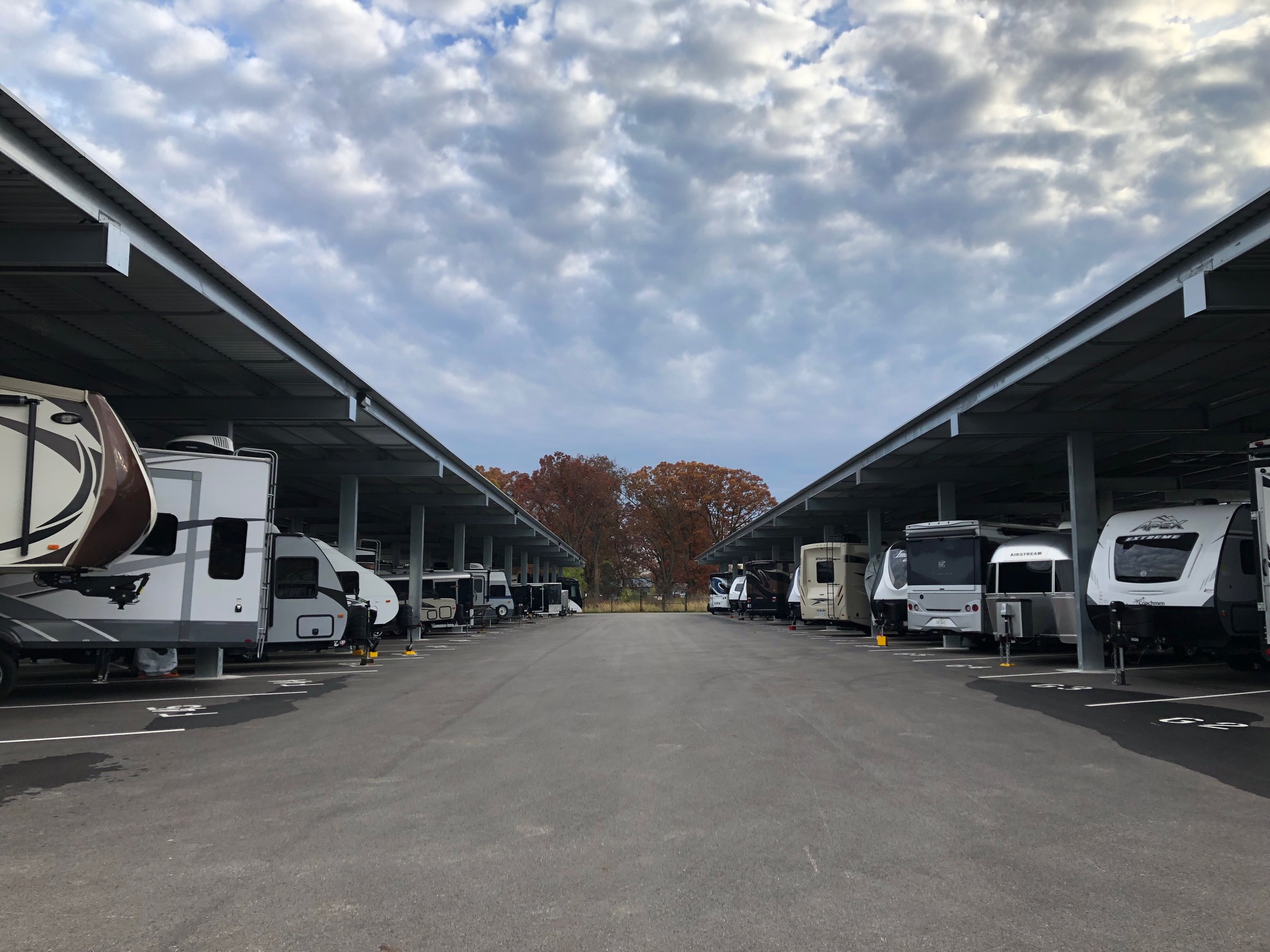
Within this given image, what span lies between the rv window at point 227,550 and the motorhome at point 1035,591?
14.7 m

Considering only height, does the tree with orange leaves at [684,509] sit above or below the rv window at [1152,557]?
above

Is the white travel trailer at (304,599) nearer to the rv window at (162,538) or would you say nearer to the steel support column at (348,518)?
the rv window at (162,538)

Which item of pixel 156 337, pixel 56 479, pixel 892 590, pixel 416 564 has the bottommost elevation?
pixel 892 590

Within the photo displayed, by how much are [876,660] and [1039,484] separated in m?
13.3

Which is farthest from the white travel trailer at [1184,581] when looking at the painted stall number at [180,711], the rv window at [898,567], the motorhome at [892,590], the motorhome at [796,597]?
the motorhome at [796,597]

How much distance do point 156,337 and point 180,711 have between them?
231 inches

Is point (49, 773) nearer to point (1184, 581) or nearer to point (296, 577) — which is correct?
point (296, 577)

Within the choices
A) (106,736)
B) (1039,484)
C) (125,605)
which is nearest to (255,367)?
(125,605)

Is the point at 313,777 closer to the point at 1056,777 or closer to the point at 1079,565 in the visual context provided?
the point at 1056,777

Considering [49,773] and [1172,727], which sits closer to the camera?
[49,773]

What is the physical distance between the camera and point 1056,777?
7262 mm

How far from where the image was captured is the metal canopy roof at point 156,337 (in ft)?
29.6

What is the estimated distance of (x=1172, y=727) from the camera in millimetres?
9844

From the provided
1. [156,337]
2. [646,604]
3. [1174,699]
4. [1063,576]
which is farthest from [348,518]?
[646,604]
